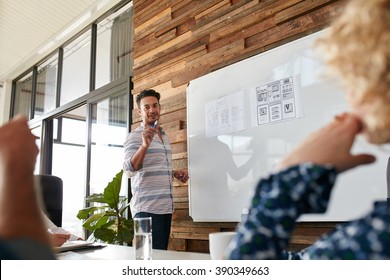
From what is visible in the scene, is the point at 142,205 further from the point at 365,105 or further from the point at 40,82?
the point at 40,82

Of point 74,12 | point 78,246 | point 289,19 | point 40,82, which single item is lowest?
point 78,246

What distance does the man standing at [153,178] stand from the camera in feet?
6.01

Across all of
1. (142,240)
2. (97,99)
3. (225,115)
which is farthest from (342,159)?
(97,99)

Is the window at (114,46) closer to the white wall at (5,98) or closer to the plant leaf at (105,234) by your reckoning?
the plant leaf at (105,234)

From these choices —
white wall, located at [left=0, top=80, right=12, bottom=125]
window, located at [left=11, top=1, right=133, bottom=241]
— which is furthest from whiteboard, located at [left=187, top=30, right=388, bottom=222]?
white wall, located at [left=0, top=80, right=12, bottom=125]

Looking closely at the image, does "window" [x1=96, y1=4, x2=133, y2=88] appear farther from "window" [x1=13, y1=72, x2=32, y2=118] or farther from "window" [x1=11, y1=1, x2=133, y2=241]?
"window" [x1=13, y1=72, x2=32, y2=118]

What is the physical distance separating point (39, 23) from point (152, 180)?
2.76 metres

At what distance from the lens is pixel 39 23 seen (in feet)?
12.5

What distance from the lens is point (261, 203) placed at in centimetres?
28

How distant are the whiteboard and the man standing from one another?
0.84ft

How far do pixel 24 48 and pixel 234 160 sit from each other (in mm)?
3407

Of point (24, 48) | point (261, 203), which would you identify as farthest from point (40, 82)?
point (261, 203)

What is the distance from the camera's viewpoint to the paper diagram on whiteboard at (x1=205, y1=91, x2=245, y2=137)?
1.87m

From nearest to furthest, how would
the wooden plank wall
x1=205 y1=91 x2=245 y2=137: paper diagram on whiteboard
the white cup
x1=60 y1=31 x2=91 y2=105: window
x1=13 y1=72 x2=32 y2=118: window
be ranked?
the white cup, the wooden plank wall, x1=205 y1=91 x2=245 y2=137: paper diagram on whiteboard, x1=60 y1=31 x2=91 y2=105: window, x1=13 y1=72 x2=32 y2=118: window
